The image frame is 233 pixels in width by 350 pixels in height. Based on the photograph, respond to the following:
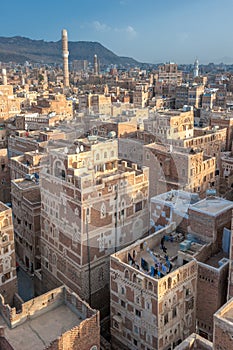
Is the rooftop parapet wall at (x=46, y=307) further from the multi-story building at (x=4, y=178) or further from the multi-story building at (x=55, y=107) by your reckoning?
the multi-story building at (x=55, y=107)

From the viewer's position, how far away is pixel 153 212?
1024 inches

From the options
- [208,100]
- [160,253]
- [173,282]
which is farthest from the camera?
[208,100]

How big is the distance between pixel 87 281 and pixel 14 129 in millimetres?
30014

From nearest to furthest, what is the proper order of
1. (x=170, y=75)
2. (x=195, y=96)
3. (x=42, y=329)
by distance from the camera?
(x=42, y=329), (x=195, y=96), (x=170, y=75)

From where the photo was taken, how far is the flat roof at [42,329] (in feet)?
54.9

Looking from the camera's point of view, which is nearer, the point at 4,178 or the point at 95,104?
the point at 4,178

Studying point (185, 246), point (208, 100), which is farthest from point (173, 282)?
point (208, 100)

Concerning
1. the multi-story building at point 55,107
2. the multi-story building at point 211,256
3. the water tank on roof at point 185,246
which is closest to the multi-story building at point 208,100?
the multi-story building at point 55,107

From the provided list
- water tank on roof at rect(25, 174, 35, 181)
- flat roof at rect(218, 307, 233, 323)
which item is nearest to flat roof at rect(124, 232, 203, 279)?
flat roof at rect(218, 307, 233, 323)

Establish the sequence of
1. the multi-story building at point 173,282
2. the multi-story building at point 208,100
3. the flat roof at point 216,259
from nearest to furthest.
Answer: the multi-story building at point 173,282
the flat roof at point 216,259
the multi-story building at point 208,100

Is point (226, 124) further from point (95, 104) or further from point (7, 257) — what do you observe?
point (7, 257)

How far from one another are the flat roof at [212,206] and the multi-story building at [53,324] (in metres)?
8.67

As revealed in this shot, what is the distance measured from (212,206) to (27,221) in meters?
13.8

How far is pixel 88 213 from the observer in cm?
2347
